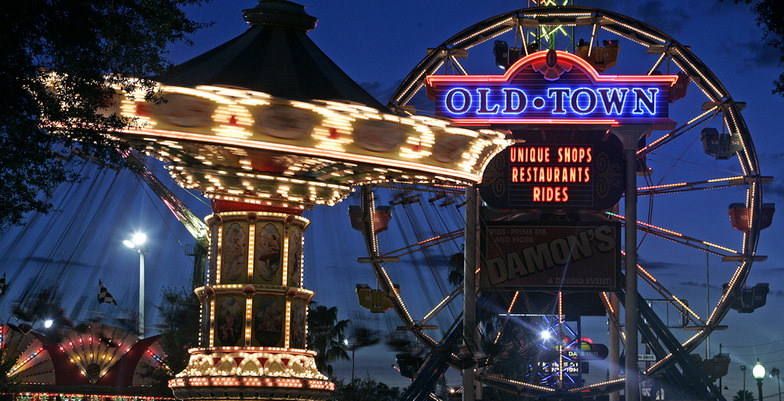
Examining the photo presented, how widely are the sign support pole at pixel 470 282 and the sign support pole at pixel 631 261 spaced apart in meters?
5.30

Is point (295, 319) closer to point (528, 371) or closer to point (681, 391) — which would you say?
point (681, 391)

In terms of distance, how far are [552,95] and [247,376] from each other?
21351mm

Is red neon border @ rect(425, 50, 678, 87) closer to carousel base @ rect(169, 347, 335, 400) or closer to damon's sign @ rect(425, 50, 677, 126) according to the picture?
damon's sign @ rect(425, 50, 677, 126)

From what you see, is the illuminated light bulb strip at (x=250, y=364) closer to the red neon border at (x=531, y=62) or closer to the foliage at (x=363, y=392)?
the red neon border at (x=531, y=62)

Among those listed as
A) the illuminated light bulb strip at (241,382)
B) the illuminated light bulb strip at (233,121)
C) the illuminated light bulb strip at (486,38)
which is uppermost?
the illuminated light bulb strip at (486,38)

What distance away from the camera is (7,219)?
17.3 m

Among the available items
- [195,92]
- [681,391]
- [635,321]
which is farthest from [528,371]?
[195,92]

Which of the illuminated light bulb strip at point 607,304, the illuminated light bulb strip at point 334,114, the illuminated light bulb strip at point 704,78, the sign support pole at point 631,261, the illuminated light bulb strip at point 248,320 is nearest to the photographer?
the illuminated light bulb strip at point 334,114

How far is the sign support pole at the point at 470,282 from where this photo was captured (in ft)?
132

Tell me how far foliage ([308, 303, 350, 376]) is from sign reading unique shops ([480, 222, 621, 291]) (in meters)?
20.2

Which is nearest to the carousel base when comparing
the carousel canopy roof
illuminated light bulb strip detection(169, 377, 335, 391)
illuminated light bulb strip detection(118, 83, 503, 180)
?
illuminated light bulb strip detection(169, 377, 335, 391)

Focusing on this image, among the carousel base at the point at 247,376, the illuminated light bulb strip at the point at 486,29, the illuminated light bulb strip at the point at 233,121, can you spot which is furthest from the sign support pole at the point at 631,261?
the illuminated light bulb strip at the point at 233,121

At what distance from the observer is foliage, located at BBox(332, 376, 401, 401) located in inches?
2557

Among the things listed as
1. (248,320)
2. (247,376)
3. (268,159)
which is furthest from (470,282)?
(268,159)
